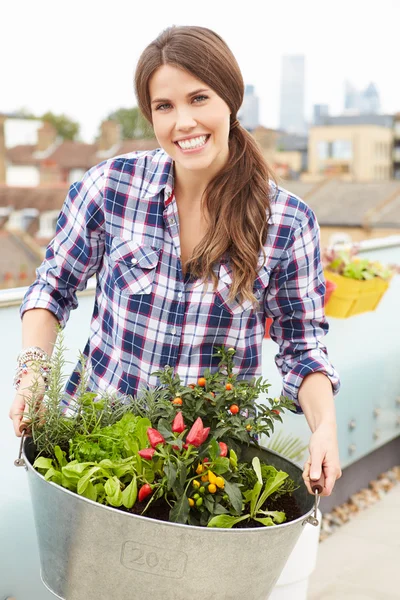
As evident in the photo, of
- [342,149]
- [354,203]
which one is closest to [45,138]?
[354,203]

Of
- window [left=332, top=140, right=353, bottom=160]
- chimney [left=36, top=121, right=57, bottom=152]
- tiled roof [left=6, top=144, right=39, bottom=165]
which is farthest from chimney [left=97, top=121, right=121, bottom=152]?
window [left=332, top=140, right=353, bottom=160]

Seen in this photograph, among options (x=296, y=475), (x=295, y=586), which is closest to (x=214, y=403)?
(x=296, y=475)

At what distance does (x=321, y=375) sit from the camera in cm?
112

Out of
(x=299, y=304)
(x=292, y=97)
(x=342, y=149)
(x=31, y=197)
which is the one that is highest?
(x=299, y=304)

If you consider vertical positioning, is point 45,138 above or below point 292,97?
below

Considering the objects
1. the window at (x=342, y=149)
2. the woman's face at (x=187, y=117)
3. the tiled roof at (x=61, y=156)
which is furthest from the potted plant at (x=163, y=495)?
the window at (x=342, y=149)

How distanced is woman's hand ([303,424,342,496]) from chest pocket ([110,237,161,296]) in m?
0.35

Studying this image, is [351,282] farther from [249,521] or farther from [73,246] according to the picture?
[249,521]

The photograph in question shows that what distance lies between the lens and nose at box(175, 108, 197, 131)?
3.44 ft

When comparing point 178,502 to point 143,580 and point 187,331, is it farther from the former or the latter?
point 187,331

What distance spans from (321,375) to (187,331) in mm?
217

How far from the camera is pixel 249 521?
0.83 m

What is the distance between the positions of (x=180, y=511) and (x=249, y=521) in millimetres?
92

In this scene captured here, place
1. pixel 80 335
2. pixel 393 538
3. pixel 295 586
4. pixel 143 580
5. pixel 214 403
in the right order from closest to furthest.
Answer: pixel 143 580, pixel 214 403, pixel 295 586, pixel 80 335, pixel 393 538
